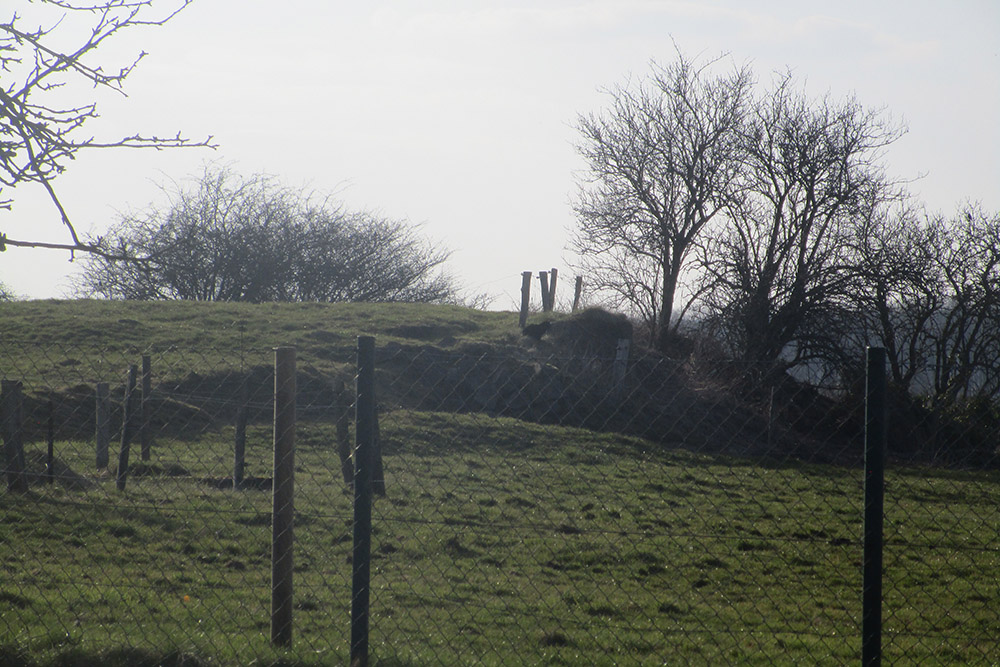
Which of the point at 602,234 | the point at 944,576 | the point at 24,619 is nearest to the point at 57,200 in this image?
the point at 24,619

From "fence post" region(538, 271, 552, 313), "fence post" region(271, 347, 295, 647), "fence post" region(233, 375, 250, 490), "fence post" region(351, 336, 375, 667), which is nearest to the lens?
"fence post" region(351, 336, 375, 667)

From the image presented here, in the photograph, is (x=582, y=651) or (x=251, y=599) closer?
(x=582, y=651)

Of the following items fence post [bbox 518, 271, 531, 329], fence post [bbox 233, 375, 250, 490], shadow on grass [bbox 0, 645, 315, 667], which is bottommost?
shadow on grass [bbox 0, 645, 315, 667]

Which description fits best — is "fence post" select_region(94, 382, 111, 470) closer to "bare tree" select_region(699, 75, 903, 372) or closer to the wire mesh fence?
the wire mesh fence

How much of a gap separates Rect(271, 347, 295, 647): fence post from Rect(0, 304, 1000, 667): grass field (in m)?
0.21

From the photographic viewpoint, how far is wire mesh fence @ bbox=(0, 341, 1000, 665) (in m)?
4.72

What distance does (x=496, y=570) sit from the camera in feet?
21.5

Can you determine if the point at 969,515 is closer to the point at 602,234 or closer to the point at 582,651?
the point at 582,651

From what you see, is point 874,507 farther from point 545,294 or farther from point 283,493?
point 545,294

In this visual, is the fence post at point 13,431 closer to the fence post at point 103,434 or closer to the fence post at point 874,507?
the fence post at point 103,434

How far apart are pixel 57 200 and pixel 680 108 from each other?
2190 centimetres

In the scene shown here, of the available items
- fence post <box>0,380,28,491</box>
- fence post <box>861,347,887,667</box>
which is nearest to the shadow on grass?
fence post <box>861,347,887,667</box>

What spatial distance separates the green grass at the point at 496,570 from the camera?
4664 millimetres

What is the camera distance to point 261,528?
7.56 metres
